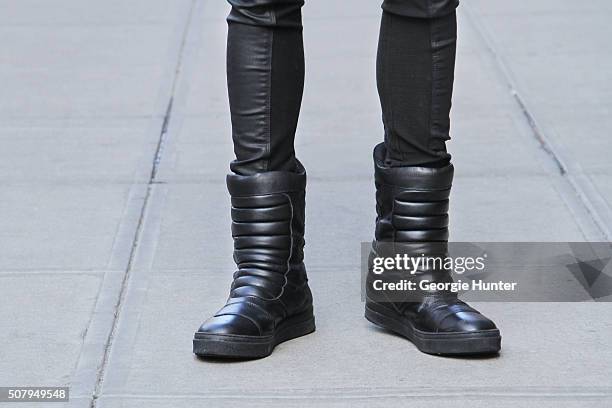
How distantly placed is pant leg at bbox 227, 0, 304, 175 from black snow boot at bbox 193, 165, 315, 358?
0.17ft

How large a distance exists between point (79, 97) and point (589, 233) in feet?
8.03

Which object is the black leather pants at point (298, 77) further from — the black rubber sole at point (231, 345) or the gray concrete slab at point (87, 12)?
the gray concrete slab at point (87, 12)

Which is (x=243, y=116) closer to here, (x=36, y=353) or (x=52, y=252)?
(x=36, y=353)

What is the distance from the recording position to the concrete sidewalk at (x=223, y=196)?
2.69 meters

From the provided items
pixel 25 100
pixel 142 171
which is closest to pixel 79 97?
pixel 25 100

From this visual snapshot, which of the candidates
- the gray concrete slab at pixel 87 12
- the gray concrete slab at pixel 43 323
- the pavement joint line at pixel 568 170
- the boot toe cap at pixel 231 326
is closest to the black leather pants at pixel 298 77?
the boot toe cap at pixel 231 326

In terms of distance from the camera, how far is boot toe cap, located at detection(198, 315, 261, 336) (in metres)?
2.72

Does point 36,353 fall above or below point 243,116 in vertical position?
below

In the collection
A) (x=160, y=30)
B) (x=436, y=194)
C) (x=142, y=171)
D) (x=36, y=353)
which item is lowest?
(x=160, y=30)

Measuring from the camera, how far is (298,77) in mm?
2887

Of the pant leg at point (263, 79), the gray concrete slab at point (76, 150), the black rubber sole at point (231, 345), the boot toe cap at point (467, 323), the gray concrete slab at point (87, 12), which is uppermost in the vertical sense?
the pant leg at point (263, 79)

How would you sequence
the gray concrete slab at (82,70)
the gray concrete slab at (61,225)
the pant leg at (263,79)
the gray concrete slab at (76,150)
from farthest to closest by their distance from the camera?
the gray concrete slab at (82,70) < the gray concrete slab at (76,150) < the gray concrete slab at (61,225) < the pant leg at (263,79)

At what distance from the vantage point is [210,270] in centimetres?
338

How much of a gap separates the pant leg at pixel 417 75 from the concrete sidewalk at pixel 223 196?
18.1 inches
